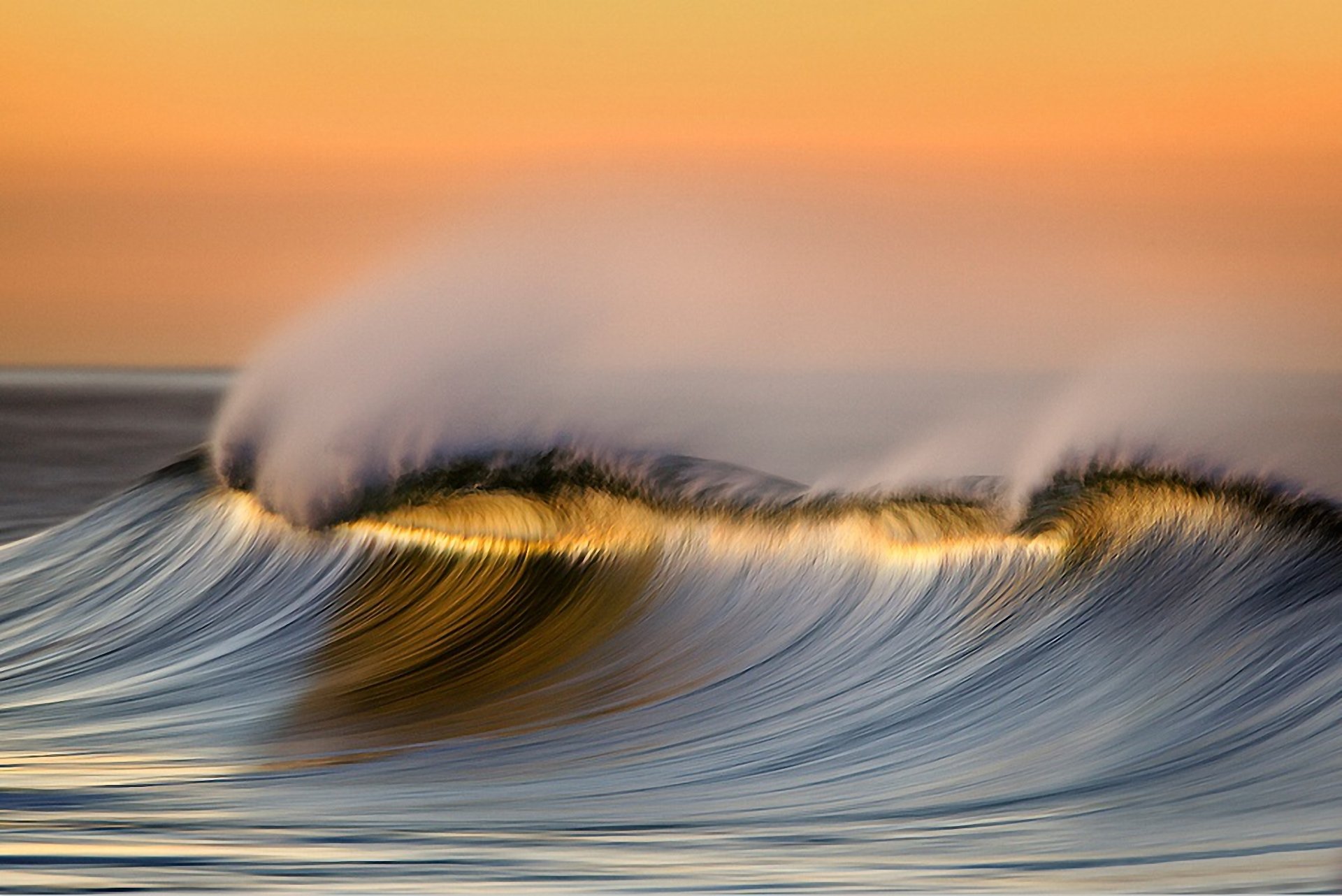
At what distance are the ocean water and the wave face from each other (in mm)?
10

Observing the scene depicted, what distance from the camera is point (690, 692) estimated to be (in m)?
3.35

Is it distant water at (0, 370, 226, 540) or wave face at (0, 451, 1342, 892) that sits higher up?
distant water at (0, 370, 226, 540)

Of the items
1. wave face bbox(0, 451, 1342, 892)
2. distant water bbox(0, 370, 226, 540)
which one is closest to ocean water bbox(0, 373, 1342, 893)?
wave face bbox(0, 451, 1342, 892)

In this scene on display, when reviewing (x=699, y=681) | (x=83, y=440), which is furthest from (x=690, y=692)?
(x=83, y=440)

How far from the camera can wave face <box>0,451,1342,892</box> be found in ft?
7.34

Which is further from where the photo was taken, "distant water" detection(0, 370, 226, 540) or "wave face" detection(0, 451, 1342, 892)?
"distant water" detection(0, 370, 226, 540)

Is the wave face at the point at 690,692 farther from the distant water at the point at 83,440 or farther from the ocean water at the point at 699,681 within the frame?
the distant water at the point at 83,440

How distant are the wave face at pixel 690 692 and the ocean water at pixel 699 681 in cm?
1

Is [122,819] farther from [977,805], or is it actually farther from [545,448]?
[545,448]

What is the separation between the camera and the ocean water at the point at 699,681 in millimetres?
2238

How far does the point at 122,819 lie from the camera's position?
238 cm

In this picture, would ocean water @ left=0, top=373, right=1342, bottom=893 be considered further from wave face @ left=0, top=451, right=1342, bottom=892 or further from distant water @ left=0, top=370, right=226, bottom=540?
distant water @ left=0, top=370, right=226, bottom=540

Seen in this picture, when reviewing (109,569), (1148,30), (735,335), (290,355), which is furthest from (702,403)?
(109,569)

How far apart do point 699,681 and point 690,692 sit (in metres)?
0.08
